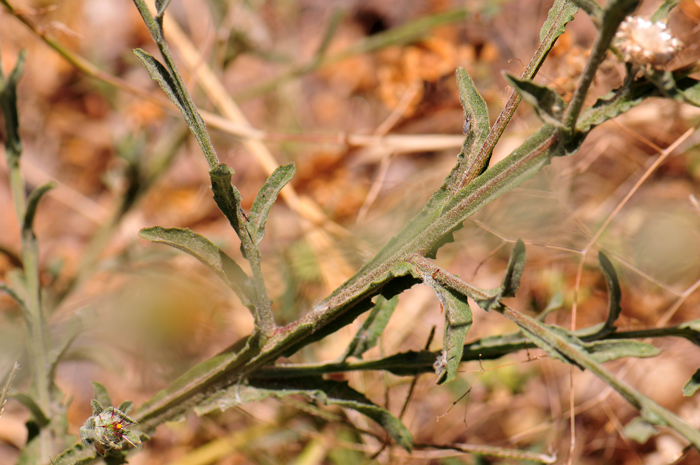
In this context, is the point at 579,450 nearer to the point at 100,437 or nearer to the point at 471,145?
the point at 471,145

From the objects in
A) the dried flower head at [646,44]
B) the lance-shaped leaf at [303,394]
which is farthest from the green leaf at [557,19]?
the lance-shaped leaf at [303,394]

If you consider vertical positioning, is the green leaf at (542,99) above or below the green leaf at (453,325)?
above

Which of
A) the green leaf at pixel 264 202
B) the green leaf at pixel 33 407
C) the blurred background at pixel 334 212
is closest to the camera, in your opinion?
the green leaf at pixel 264 202

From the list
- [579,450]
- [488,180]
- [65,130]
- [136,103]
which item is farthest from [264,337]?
[65,130]

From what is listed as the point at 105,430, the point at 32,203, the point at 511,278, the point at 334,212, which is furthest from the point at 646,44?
the point at 334,212

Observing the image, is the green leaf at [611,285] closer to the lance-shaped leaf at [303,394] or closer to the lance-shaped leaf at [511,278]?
the lance-shaped leaf at [511,278]

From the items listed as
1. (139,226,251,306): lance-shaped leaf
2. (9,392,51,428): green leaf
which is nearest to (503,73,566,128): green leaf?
(139,226,251,306): lance-shaped leaf

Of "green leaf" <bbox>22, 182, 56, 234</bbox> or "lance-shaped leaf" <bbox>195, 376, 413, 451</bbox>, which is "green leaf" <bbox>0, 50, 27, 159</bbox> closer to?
"green leaf" <bbox>22, 182, 56, 234</bbox>
